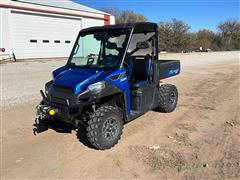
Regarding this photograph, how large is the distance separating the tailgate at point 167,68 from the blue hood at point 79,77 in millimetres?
1724

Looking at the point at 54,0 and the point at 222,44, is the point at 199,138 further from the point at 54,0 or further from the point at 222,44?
the point at 222,44

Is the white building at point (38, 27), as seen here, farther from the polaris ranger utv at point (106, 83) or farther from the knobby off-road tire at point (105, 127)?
the knobby off-road tire at point (105, 127)

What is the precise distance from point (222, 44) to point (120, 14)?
76.0ft

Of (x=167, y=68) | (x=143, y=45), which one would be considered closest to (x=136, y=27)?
(x=143, y=45)

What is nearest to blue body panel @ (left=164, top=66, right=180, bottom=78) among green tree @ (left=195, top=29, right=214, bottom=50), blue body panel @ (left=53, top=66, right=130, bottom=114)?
blue body panel @ (left=53, top=66, right=130, bottom=114)

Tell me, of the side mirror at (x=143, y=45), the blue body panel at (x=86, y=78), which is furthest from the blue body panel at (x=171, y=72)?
the blue body panel at (x=86, y=78)

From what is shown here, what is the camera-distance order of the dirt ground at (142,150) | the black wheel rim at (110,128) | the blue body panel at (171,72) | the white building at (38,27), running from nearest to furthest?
the dirt ground at (142,150)
the black wheel rim at (110,128)
the blue body panel at (171,72)
the white building at (38,27)

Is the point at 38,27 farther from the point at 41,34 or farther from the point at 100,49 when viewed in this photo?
the point at 100,49

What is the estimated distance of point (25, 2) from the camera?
21219 mm

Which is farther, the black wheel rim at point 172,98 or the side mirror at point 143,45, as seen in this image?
the black wheel rim at point 172,98

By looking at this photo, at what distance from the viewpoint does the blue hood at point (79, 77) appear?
424 cm

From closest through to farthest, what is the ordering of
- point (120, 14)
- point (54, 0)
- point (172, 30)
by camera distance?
point (54, 0), point (172, 30), point (120, 14)

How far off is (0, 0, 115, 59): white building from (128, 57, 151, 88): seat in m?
17.1

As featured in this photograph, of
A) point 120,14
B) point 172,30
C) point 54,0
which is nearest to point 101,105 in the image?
point 54,0
